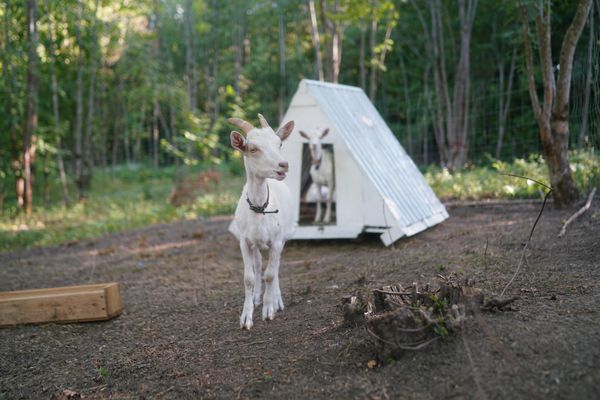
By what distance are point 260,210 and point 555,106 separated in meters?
5.20

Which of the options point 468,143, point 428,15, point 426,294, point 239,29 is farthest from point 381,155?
point 239,29

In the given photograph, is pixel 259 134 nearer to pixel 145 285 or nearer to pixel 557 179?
pixel 145 285

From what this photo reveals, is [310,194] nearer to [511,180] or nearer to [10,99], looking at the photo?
[511,180]

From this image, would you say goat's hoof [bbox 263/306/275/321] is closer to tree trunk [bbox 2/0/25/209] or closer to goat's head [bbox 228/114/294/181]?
goat's head [bbox 228/114/294/181]

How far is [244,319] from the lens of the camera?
5113 mm

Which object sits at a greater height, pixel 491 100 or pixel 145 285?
pixel 491 100

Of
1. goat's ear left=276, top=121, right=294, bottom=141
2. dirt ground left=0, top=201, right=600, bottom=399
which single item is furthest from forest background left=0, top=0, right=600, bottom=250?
goat's ear left=276, top=121, right=294, bottom=141

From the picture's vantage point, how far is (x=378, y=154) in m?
8.91

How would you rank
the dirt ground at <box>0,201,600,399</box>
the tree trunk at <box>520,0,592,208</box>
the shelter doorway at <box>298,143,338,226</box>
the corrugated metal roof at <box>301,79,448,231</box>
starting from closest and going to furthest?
the dirt ground at <box>0,201,600,399</box> < the tree trunk at <box>520,0,592,208</box> < the corrugated metal roof at <box>301,79,448,231</box> < the shelter doorway at <box>298,143,338,226</box>

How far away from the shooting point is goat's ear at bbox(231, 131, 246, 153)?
16.4 feet

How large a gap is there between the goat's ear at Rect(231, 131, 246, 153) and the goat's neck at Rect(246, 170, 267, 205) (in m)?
0.24

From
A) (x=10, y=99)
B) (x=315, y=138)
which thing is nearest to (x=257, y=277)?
(x=315, y=138)

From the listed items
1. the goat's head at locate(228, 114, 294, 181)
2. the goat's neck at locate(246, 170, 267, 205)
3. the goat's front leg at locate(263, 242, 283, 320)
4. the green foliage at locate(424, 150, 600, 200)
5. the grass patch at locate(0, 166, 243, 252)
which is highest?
the goat's head at locate(228, 114, 294, 181)

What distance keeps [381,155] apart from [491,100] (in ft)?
32.2
